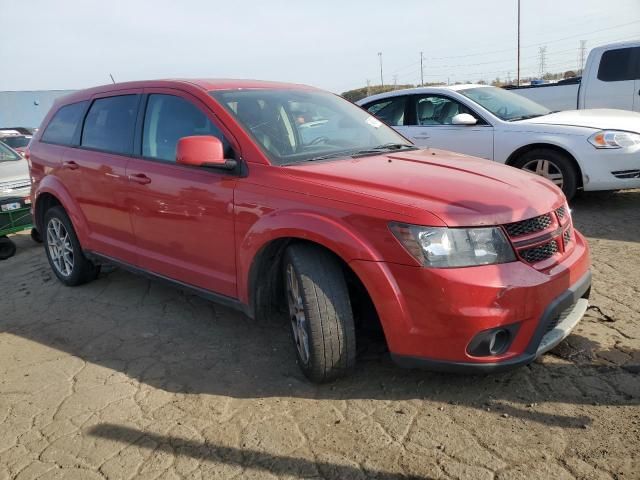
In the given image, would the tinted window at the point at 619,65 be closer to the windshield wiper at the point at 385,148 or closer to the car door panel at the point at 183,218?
the windshield wiper at the point at 385,148

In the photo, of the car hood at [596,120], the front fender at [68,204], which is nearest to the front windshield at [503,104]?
the car hood at [596,120]

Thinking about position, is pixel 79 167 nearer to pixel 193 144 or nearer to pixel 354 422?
pixel 193 144

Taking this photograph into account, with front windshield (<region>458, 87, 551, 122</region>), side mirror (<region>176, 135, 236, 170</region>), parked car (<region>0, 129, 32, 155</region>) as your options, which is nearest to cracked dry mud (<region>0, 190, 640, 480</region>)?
side mirror (<region>176, 135, 236, 170</region>)

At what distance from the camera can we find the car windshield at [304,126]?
3322 millimetres

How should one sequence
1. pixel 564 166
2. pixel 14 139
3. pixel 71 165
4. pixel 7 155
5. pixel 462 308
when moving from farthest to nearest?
pixel 14 139
pixel 7 155
pixel 564 166
pixel 71 165
pixel 462 308

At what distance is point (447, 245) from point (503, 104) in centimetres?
514

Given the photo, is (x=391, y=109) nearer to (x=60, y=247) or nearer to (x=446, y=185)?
(x=60, y=247)

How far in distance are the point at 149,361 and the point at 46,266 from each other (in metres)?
3.25

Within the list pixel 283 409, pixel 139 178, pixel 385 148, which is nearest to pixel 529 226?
pixel 385 148

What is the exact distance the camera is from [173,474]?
2.39 meters

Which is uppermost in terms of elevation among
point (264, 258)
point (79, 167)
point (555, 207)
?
point (79, 167)

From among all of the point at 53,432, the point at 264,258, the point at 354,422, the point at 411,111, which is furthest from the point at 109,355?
the point at 411,111

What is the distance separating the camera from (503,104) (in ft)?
22.8

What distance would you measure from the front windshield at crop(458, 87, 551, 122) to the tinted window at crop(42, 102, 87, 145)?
4.65 metres
